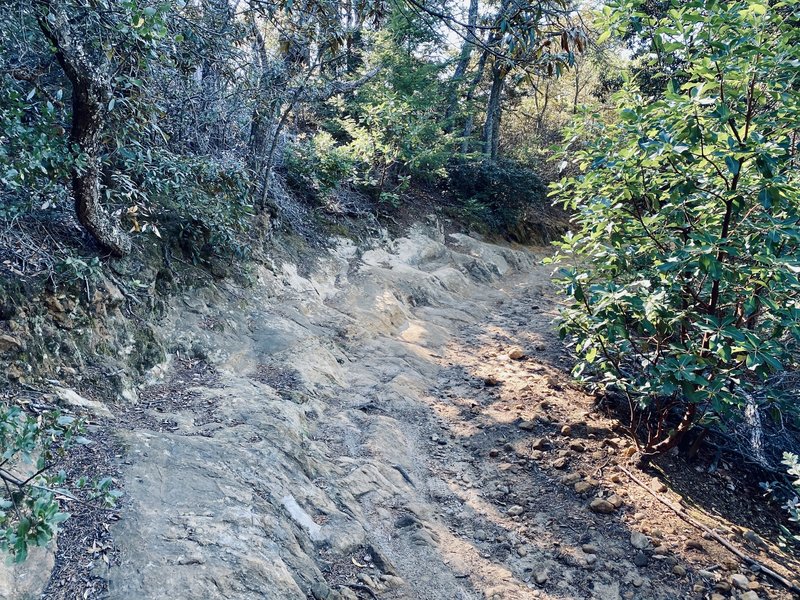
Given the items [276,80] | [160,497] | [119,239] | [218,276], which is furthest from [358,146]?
[160,497]

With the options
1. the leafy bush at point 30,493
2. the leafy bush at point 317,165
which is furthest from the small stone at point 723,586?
the leafy bush at point 317,165

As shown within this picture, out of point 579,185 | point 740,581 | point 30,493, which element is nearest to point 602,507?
point 740,581

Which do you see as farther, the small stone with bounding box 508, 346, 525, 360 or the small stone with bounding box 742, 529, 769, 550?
the small stone with bounding box 508, 346, 525, 360

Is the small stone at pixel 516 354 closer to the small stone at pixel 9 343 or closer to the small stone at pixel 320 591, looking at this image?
the small stone at pixel 320 591

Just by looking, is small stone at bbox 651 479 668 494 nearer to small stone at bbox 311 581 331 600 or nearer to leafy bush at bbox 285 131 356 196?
small stone at bbox 311 581 331 600

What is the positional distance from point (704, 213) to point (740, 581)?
248 centimetres

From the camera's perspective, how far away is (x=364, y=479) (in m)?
3.68

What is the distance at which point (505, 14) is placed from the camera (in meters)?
2.97

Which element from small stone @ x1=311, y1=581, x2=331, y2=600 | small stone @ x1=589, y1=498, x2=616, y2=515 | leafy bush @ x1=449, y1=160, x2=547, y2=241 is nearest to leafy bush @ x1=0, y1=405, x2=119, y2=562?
small stone @ x1=311, y1=581, x2=331, y2=600

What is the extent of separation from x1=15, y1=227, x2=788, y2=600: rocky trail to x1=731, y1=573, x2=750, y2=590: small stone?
13mm

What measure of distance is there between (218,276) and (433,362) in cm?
293

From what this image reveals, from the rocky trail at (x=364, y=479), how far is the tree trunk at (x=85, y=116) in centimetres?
108

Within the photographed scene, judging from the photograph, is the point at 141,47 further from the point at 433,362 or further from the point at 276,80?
the point at 433,362

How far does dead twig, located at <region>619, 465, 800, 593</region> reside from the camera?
10.0ft
